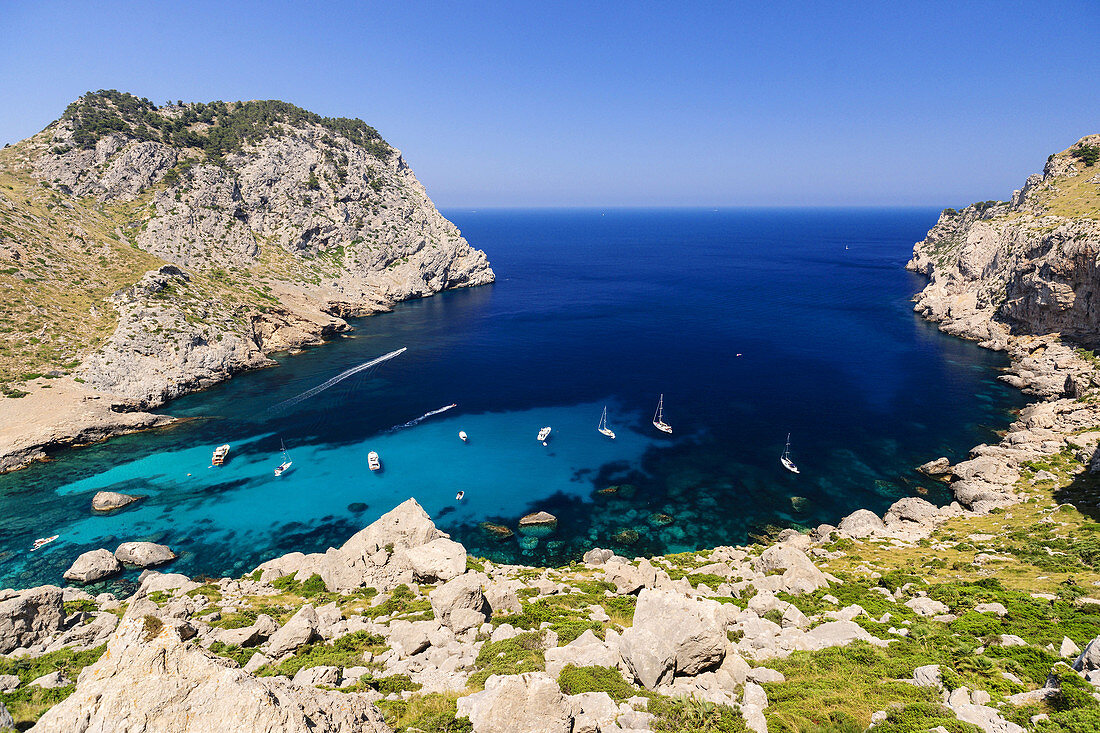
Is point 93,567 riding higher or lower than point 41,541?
higher

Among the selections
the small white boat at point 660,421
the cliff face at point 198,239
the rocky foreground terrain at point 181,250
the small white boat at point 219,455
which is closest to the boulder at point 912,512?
the small white boat at point 660,421

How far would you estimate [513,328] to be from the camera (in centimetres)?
13088

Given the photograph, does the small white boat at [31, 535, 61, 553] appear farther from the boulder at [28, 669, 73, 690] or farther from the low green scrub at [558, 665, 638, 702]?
the low green scrub at [558, 665, 638, 702]

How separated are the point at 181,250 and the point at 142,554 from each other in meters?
99.9

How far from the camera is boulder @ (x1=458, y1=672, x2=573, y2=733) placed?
46.1 ft

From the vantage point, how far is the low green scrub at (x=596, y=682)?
17.7m

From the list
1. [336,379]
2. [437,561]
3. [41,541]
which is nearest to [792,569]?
[437,561]

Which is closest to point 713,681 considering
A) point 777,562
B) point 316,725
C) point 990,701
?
point 990,701

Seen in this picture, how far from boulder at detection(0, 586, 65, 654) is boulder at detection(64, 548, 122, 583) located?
22.1m

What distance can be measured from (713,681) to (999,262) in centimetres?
14414

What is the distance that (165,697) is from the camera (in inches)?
431

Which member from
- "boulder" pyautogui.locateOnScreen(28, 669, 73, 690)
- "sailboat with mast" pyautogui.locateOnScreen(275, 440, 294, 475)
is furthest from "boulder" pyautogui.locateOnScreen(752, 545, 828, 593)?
"sailboat with mast" pyautogui.locateOnScreen(275, 440, 294, 475)

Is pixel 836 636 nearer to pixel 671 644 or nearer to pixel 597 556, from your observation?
pixel 671 644

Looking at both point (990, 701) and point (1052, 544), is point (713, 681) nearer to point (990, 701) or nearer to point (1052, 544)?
point (990, 701)
